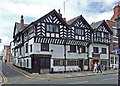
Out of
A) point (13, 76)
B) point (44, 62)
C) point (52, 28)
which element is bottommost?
point (13, 76)

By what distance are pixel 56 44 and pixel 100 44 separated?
9641 mm

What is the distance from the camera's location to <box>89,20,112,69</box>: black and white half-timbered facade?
84.7 ft

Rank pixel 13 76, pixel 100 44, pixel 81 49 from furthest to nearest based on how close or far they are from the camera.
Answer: pixel 100 44, pixel 81 49, pixel 13 76

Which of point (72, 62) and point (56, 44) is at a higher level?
point (56, 44)

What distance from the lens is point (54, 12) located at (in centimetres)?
2192

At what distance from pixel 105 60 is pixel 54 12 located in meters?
13.7

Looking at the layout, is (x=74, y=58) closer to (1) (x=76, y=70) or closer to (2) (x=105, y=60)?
(1) (x=76, y=70)

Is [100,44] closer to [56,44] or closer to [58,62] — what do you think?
[56,44]

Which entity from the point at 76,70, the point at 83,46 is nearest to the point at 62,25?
the point at 83,46

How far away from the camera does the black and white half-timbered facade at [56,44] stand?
20.5 metres

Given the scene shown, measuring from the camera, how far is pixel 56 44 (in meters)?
22.0

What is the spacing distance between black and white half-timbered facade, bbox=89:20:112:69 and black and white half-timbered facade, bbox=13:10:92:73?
1.20m

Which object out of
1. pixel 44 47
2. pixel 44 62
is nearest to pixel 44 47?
pixel 44 47

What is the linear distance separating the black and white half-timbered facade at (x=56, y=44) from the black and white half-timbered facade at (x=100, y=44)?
1.20 meters
